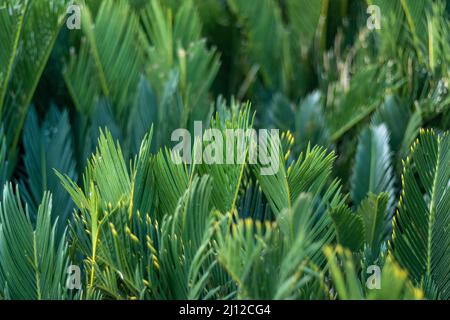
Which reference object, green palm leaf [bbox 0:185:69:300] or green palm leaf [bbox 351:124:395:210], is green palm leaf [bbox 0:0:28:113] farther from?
green palm leaf [bbox 351:124:395:210]

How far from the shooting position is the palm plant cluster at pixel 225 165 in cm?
147

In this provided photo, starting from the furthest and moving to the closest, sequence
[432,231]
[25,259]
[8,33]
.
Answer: [8,33] → [432,231] → [25,259]

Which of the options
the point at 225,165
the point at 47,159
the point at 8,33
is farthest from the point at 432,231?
the point at 8,33

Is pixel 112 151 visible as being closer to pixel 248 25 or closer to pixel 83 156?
pixel 83 156

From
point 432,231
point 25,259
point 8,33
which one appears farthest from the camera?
point 8,33

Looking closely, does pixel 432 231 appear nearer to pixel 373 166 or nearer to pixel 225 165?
pixel 373 166

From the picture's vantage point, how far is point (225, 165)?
→ 158cm

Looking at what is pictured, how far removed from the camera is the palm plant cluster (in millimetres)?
1467

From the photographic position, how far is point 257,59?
246 centimetres

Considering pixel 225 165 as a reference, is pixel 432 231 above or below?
below

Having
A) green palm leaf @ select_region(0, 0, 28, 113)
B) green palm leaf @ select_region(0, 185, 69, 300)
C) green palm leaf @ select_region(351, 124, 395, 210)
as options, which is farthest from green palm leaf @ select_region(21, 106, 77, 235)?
green palm leaf @ select_region(351, 124, 395, 210)

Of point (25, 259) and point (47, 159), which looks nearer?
point (25, 259)

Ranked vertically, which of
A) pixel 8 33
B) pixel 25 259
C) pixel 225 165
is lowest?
pixel 25 259

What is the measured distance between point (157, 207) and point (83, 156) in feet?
1.57
